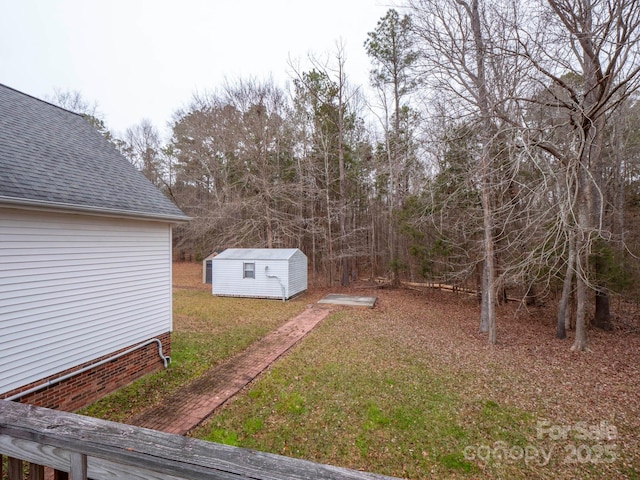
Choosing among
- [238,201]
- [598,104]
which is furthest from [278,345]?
[238,201]

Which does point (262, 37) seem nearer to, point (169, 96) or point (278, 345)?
point (169, 96)

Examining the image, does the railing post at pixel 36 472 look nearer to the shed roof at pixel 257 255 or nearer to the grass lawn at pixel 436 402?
the grass lawn at pixel 436 402

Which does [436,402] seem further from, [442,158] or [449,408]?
[442,158]

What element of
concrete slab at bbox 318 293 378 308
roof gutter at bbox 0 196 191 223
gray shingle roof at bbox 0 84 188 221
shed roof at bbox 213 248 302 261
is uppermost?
gray shingle roof at bbox 0 84 188 221

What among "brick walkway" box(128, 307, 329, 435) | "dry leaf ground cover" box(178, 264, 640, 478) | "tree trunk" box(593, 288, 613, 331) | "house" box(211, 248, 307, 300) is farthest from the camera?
"house" box(211, 248, 307, 300)

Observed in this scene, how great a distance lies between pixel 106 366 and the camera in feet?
15.3

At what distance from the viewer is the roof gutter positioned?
3437mm

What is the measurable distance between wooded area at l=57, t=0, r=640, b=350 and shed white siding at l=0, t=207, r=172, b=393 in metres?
5.88

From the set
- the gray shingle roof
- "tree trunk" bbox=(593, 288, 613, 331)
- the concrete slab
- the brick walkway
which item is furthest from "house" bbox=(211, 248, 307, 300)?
"tree trunk" bbox=(593, 288, 613, 331)

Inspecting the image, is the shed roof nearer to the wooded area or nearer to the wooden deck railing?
the wooded area

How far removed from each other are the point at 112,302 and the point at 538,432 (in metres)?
6.34

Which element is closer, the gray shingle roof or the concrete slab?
the gray shingle roof

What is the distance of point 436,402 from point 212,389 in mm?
3552

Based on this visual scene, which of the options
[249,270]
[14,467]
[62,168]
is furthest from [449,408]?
[249,270]
